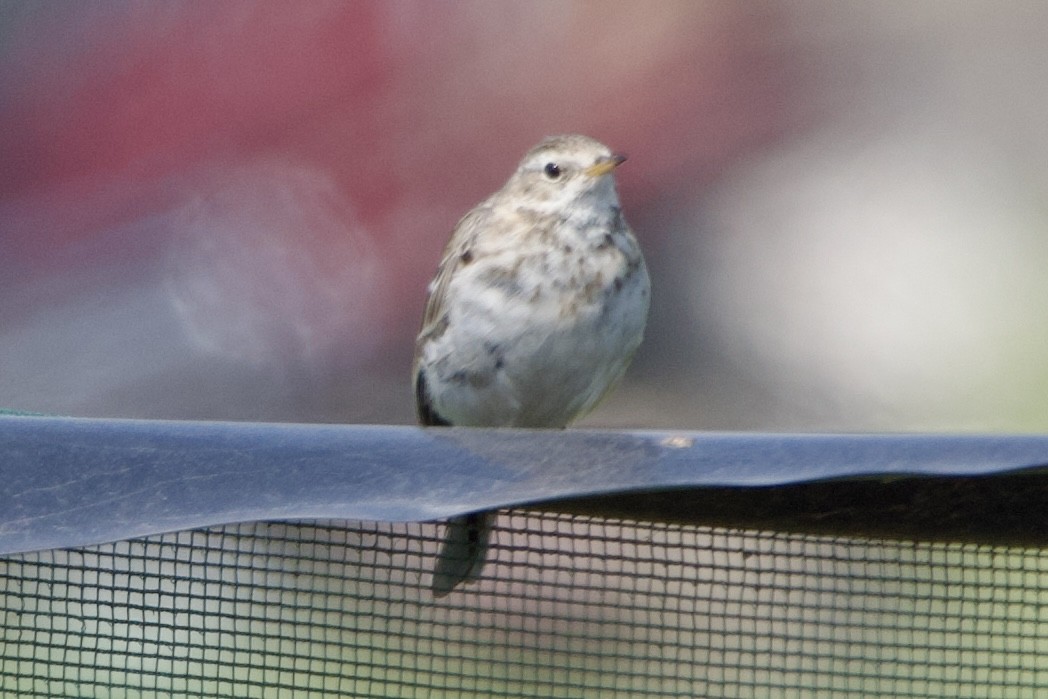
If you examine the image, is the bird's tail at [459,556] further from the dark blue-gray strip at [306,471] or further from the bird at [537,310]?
the dark blue-gray strip at [306,471]

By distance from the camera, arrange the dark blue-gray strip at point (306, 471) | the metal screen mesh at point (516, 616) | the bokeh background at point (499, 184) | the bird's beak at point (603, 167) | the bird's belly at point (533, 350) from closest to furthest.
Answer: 1. the dark blue-gray strip at point (306, 471)
2. the metal screen mesh at point (516, 616)
3. the bird's belly at point (533, 350)
4. the bird's beak at point (603, 167)
5. the bokeh background at point (499, 184)

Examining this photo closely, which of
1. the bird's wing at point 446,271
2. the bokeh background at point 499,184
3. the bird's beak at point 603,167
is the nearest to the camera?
the bird's wing at point 446,271

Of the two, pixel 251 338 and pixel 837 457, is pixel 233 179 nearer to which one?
pixel 251 338

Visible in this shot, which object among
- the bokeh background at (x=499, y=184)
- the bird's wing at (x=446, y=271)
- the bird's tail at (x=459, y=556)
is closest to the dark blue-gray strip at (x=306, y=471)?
the bird's tail at (x=459, y=556)

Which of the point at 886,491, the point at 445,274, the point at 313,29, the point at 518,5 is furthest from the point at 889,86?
the point at 886,491

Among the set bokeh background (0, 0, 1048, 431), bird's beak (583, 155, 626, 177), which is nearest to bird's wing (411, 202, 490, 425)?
bird's beak (583, 155, 626, 177)

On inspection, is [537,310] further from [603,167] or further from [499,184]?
[499,184]
